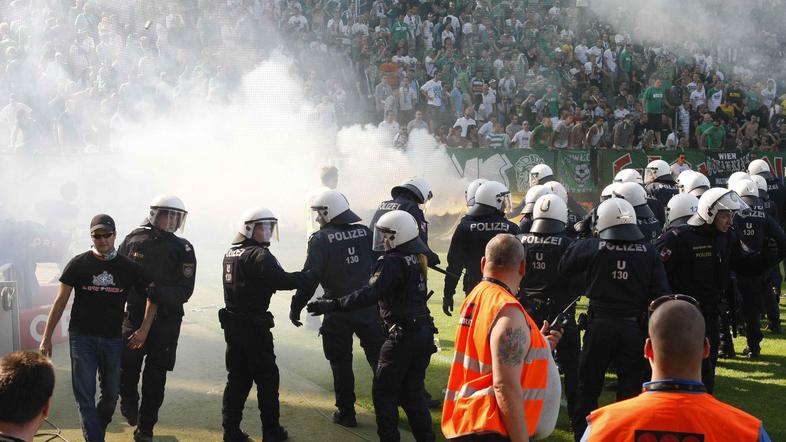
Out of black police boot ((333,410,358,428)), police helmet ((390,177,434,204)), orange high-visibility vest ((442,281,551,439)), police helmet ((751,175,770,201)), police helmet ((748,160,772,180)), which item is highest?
police helmet ((748,160,772,180))

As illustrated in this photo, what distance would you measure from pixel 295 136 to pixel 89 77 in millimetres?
6486

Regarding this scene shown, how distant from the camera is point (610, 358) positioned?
21.1ft

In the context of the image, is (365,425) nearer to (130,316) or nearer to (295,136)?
(130,316)

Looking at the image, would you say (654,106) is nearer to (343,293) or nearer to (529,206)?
(529,206)

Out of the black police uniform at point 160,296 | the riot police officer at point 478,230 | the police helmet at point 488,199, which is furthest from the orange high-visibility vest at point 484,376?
the police helmet at point 488,199

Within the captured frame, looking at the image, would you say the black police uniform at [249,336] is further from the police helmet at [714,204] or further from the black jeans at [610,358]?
the police helmet at [714,204]

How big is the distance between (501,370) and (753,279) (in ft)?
22.9

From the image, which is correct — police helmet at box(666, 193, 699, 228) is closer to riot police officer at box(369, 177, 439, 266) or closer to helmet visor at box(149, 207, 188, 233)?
riot police officer at box(369, 177, 439, 266)

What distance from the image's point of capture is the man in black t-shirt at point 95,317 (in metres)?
6.23

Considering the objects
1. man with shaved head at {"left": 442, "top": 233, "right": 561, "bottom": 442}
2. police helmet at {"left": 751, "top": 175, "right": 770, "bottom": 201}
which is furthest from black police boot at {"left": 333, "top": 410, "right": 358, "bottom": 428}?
police helmet at {"left": 751, "top": 175, "right": 770, "bottom": 201}

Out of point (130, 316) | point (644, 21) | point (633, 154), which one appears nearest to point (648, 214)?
point (130, 316)

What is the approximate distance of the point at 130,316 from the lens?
7.16m

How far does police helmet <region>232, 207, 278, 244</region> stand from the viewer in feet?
22.5

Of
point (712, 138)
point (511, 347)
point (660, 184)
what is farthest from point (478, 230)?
point (712, 138)
